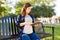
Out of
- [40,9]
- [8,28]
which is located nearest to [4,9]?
[40,9]

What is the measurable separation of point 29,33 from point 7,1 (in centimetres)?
185

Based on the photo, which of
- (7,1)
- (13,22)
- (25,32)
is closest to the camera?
(25,32)

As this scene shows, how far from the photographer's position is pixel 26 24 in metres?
3.12

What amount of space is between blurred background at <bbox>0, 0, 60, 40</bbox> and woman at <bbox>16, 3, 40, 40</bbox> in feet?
5.11

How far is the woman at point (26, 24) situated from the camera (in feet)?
10.2

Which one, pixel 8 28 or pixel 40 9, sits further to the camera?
pixel 40 9

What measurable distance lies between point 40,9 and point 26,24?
6.27ft

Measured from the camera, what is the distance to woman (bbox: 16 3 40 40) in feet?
10.2

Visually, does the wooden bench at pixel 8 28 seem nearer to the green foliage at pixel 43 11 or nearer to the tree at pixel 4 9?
the tree at pixel 4 9

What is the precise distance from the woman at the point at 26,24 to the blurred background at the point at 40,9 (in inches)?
61.3

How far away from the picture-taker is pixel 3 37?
3387 mm

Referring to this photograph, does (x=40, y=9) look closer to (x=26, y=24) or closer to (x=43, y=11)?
(x=43, y=11)

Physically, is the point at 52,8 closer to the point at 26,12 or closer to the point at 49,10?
the point at 49,10

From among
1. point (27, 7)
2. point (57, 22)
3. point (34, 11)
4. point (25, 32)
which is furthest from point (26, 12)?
point (57, 22)
